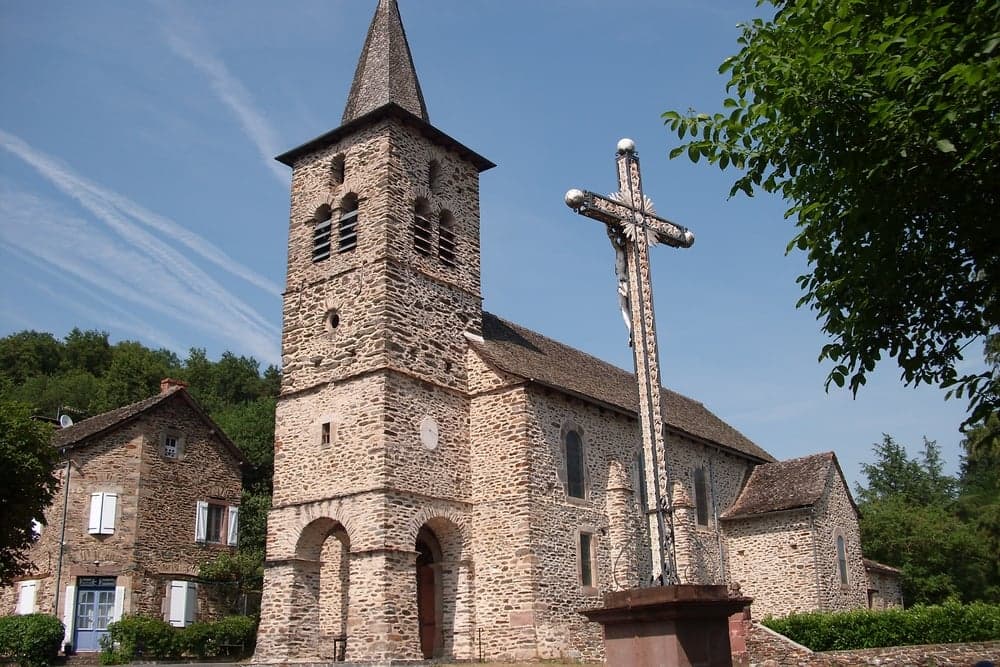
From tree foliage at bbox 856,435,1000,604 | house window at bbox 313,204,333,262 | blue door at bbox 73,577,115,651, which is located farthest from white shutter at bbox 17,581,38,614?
tree foliage at bbox 856,435,1000,604

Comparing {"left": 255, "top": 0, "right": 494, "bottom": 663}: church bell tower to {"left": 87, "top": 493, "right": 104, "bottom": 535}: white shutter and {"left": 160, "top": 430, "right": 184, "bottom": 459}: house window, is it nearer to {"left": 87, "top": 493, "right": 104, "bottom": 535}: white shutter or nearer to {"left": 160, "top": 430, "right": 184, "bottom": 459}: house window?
{"left": 87, "top": 493, "right": 104, "bottom": 535}: white shutter

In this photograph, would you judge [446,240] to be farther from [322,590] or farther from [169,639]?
[169,639]

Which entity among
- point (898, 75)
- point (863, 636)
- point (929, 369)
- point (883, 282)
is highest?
point (898, 75)

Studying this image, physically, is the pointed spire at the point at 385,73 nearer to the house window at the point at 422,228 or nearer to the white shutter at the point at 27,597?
the house window at the point at 422,228

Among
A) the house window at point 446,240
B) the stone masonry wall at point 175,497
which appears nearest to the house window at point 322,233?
the house window at point 446,240

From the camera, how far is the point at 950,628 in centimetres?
2255

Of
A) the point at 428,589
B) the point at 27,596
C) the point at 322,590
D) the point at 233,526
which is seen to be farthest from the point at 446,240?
the point at 27,596

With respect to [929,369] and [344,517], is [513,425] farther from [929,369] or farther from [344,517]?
[929,369]

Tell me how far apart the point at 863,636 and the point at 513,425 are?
983 centimetres

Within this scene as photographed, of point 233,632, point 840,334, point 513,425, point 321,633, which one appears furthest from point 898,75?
point 233,632

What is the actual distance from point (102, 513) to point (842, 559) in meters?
24.3

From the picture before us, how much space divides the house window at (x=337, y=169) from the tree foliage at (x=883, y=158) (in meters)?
17.0

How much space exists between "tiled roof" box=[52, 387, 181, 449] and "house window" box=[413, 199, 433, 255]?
12.5m

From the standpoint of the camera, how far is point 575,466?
25.0m
